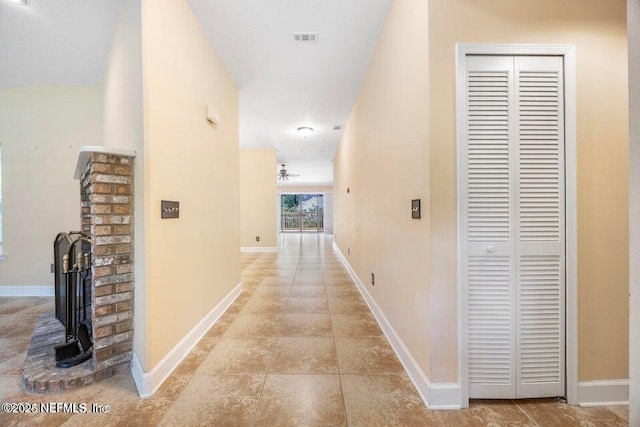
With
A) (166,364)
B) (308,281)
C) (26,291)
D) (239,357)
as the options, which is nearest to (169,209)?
(166,364)

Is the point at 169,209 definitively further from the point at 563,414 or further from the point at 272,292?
the point at 563,414

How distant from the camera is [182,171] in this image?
1904 millimetres

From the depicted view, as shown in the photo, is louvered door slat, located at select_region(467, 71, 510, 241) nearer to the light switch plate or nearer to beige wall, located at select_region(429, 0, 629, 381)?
beige wall, located at select_region(429, 0, 629, 381)

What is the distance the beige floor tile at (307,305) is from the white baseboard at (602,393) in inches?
76.2

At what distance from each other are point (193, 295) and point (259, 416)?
3.59 ft

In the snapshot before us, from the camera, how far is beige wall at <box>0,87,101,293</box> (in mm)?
3203

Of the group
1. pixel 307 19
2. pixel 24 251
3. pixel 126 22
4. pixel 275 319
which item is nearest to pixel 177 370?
pixel 275 319

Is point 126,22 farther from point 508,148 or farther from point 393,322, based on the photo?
point 393,322

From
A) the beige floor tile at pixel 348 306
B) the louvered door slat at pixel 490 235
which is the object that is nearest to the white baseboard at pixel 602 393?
the louvered door slat at pixel 490 235

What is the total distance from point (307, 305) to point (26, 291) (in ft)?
12.3

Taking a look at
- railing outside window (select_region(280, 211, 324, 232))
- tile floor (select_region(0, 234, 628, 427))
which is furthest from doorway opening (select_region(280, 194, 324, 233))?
tile floor (select_region(0, 234, 628, 427))

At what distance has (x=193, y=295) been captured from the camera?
2.04 metres

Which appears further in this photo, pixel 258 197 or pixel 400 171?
pixel 258 197

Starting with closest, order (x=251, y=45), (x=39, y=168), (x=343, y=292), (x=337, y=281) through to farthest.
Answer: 1. (x=251, y=45)
2. (x=39, y=168)
3. (x=343, y=292)
4. (x=337, y=281)
